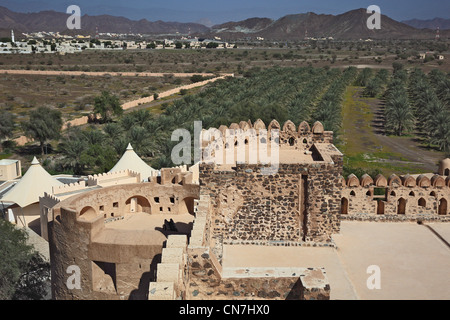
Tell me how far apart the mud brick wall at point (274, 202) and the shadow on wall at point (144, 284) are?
4.26ft

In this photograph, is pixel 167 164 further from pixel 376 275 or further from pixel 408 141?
pixel 408 141

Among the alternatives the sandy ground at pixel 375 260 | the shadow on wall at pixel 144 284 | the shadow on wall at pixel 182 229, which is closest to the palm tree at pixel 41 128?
the shadow on wall at pixel 182 229

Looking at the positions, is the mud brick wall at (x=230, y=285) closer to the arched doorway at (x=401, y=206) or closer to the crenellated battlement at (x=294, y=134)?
the crenellated battlement at (x=294, y=134)

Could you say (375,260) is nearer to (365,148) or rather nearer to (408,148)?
(365,148)

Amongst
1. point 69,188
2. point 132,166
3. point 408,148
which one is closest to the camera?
point 69,188

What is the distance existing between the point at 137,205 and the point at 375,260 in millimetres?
7863

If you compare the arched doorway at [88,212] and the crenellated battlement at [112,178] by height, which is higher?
the arched doorway at [88,212]

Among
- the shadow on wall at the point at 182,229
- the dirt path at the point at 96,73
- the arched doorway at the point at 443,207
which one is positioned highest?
the dirt path at the point at 96,73

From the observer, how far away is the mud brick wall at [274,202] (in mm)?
10703

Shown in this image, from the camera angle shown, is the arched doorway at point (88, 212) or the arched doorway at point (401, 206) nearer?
the arched doorway at point (401, 206)

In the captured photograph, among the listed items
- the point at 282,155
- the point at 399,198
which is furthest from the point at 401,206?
the point at 282,155

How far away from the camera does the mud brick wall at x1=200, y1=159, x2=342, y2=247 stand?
10703 millimetres

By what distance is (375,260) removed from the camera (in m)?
10.7
